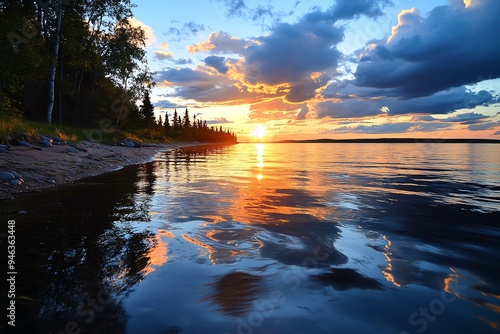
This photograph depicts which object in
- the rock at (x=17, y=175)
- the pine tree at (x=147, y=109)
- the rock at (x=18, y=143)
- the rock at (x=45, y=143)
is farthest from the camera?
the pine tree at (x=147, y=109)

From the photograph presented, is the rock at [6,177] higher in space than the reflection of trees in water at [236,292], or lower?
higher

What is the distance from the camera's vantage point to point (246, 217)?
5.92 meters

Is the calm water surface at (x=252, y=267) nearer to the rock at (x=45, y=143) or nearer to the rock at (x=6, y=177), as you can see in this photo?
the rock at (x=6, y=177)

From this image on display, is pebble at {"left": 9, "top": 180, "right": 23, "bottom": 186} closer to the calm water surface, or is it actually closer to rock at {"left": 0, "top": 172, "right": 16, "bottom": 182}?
rock at {"left": 0, "top": 172, "right": 16, "bottom": 182}

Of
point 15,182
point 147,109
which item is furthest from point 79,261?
point 147,109

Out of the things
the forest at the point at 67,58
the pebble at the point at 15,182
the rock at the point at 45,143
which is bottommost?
the pebble at the point at 15,182

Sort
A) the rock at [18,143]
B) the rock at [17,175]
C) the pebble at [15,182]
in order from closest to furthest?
the pebble at [15,182]
the rock at [17,175]
the rock at [18,143]

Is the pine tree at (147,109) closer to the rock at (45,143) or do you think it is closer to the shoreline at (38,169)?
the rock at (45,143)

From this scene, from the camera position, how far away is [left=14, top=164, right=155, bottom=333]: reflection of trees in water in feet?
7.92

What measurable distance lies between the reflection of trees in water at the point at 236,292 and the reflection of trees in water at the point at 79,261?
83cm

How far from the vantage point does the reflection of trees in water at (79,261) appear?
241cm

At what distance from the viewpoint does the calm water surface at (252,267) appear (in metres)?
2.46

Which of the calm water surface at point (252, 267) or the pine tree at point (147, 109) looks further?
the pine tree at point (147, 109)

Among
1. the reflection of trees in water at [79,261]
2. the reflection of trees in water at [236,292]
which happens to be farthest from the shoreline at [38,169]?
the reflection of trees in water at [236,292]
